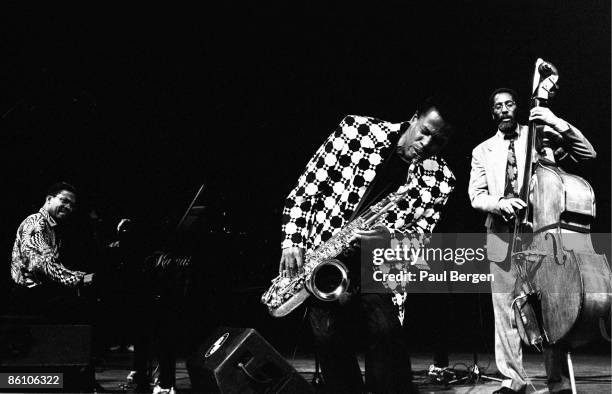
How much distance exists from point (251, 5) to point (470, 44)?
1.69 m

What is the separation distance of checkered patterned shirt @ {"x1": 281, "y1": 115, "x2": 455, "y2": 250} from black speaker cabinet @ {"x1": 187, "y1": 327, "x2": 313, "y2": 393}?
0.50 m

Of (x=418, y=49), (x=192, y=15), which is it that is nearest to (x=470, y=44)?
(x=418, y=49)

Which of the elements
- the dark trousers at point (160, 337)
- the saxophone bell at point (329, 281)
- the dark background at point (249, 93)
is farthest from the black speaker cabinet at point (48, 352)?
the dark background at point (249, 93)

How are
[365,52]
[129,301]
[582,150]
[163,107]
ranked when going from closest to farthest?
[582,150], [129,301], [365,52], [163,107]

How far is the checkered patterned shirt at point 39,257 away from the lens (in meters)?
3.76

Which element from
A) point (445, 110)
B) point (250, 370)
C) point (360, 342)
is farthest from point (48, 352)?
point (445, 110)

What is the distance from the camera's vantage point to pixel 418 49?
16.1 feet

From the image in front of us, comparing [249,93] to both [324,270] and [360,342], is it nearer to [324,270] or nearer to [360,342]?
[324,270]

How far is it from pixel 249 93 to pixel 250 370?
326 centimetres

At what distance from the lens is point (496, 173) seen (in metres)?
3.36

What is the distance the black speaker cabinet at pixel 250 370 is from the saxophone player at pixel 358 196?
163 millimetres

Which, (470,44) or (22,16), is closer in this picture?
(470,44)

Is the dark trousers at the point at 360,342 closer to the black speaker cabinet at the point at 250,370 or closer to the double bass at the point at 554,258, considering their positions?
the black speaker cabinet at the point at 250,370

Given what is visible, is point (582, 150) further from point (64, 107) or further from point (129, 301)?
point (64, 107)
